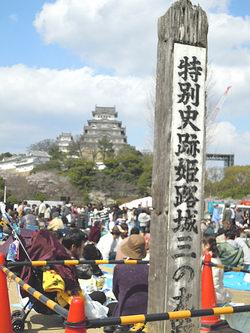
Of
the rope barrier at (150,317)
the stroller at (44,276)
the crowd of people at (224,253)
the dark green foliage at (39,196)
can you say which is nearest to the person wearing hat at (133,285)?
the stroller at (44,276)

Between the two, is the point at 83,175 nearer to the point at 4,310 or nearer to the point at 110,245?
the point at 110,245

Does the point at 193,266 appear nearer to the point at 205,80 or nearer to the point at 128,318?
the point at 128,318

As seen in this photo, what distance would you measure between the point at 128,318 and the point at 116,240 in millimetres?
8486

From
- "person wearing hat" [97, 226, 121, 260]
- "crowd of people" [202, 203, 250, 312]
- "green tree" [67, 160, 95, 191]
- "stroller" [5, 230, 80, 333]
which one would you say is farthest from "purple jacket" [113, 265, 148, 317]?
"green tree" [67, 160, 95, 191]

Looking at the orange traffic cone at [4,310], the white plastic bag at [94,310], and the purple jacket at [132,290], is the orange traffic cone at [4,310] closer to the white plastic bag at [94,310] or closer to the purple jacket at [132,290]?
the purple jacket at [132,290]

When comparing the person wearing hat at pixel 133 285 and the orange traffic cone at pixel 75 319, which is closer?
the orange traffic cone at pixel 75 319

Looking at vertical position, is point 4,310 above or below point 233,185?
below

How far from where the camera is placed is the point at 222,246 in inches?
388

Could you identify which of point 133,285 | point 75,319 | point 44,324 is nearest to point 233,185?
point 44,324

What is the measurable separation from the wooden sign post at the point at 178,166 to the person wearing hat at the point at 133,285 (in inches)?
24.4

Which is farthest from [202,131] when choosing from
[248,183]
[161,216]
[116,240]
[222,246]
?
[248,183]

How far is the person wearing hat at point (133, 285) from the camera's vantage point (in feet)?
14.6

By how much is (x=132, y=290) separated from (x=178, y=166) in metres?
1.42

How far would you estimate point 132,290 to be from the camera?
448cm
